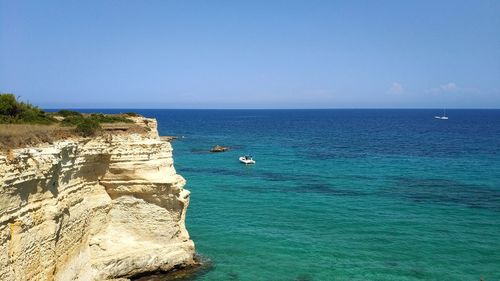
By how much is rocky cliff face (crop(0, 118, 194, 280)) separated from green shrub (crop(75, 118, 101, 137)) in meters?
0.62

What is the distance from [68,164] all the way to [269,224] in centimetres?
1592

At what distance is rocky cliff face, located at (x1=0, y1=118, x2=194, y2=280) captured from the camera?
1465 centimetres

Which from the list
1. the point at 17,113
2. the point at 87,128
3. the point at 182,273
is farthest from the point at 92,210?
the point at 17,113

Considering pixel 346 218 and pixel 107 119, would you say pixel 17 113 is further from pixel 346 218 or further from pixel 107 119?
pixel 346 218

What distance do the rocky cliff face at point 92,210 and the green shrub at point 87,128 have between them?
0.62 metres

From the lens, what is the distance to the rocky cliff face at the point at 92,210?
14.6 m

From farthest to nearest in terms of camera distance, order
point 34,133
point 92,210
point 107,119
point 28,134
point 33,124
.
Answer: point 107,119
point 33,124
point 92,210
point 34,133
point 28,134

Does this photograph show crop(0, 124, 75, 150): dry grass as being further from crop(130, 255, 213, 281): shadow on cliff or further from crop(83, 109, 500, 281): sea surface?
crop(83, 109, 500, 281): sea surface

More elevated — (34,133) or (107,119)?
(107,119)

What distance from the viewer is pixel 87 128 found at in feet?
68.5

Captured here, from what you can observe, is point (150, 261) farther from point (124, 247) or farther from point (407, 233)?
point (407, 233)

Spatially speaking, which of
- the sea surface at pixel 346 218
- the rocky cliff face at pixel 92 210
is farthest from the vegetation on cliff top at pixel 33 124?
the sea surface at pixel 346 218

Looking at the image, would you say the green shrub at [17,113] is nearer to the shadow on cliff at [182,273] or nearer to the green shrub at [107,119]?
the green shrub at [107,119]

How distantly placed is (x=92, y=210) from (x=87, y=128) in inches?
152
